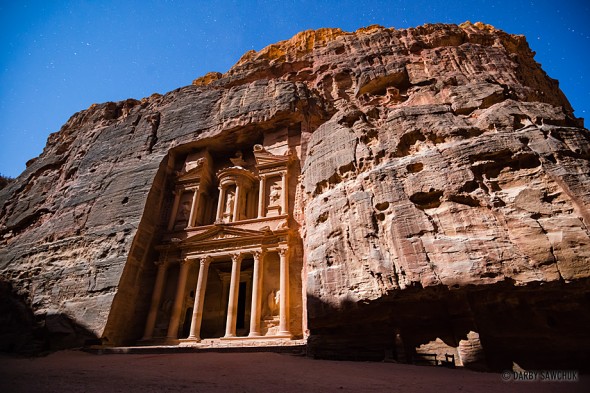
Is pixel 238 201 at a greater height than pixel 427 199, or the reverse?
pixel 238 201

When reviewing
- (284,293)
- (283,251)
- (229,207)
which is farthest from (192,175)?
(284,293)

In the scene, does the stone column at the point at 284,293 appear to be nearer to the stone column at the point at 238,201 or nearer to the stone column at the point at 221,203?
the stone column at the point at 238,201

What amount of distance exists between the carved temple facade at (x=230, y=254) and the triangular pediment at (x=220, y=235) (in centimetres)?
5

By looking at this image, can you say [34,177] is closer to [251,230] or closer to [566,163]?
[251,230]

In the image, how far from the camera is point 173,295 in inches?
591

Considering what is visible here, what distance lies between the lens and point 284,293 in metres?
12.8

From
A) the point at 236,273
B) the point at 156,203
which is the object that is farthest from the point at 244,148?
the point at 236,273

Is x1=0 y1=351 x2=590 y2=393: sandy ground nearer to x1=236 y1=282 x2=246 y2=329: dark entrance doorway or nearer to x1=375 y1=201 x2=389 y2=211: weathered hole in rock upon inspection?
x1=375 y1=201 x2=389 y2=211: weathered hole in rock

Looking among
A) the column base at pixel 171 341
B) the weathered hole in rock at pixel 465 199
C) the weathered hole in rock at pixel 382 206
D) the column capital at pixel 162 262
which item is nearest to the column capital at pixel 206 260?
the column capital at pixel 162 262

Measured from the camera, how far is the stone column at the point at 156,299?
13630 millimetres

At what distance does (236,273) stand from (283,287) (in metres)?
2.61

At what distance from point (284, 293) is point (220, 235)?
4930mm

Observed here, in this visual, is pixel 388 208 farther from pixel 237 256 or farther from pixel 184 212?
pixel 184 212

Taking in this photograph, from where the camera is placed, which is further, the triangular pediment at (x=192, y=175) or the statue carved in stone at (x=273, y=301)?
the triangular pediment at (x=192, y=175)
